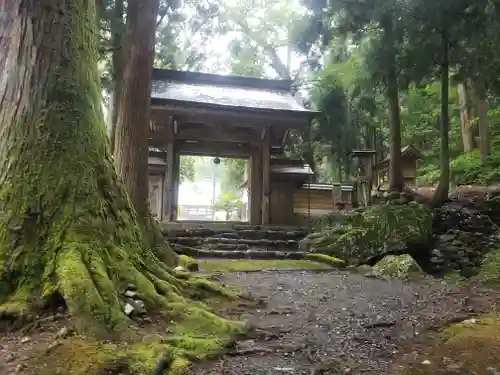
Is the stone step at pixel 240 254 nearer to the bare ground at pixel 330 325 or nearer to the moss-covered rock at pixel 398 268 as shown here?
the moss-covered rock at pixel 398 268

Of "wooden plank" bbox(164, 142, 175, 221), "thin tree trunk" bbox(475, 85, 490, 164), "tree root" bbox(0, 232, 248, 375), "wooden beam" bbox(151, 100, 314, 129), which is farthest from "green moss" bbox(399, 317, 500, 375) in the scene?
"thin tree trunk" bbox(475, 85, 490, 164)

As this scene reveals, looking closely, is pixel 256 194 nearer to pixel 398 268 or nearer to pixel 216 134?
pixel 216 134

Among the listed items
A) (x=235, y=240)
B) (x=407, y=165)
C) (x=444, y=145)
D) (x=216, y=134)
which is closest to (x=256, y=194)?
(x=216, y=134)

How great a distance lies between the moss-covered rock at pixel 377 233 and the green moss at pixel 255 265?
83cm

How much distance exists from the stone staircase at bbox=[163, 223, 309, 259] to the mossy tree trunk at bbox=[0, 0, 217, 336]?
17.8 ft

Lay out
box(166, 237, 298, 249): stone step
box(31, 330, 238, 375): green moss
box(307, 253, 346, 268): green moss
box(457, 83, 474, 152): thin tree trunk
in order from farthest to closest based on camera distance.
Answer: box(457, 83, 474, 152): thin tree trunk → box(166, 237, 298, 249): stone step → box(307, 253, 346, 268): green moss → box(31, 330, 238, 375): green moss

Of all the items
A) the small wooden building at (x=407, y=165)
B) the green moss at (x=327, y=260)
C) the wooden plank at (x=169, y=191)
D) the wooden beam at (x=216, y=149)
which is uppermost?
the wooden beam at (x=216, y=149)

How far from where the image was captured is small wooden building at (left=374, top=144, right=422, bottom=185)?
12.7 m

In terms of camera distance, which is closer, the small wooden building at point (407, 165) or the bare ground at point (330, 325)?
the bare ground at point (330, 325)

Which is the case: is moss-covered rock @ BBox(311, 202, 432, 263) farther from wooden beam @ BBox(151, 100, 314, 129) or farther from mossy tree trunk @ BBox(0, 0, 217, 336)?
mossy tree trunk @ BBox(0, 0, 217, 336)

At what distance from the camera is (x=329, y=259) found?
8.59 m

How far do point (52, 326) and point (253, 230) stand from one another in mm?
8797

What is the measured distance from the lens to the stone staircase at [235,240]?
9422 mm

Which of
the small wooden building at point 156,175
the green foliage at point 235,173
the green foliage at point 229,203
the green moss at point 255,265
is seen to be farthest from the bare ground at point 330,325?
the green foliage at point 229,203
